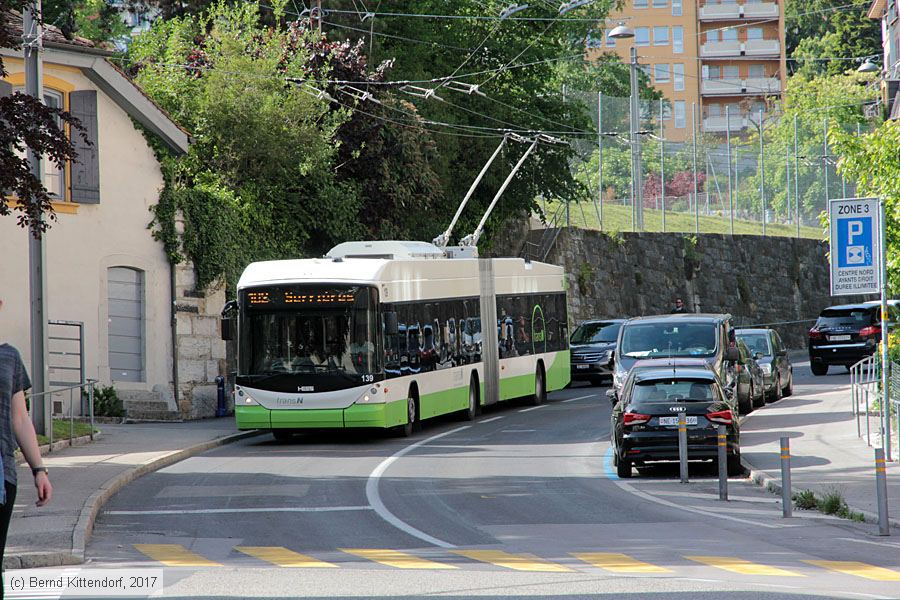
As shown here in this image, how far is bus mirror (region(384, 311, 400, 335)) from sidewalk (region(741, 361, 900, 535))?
6.09 metres

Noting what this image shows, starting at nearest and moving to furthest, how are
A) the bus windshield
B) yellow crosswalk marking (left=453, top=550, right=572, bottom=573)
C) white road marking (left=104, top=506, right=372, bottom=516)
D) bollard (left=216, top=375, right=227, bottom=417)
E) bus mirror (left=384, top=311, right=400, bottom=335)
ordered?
yellow crosswalk marking (left=453, top=550, right=572, bottom=573), white road marking (left=104, top=506, right=372, bottom=516), the bus windshield, bus mirror (left=384, top=311, right=400, bottom=335), bollard (left=216, top=375, right=227, bottom=417)

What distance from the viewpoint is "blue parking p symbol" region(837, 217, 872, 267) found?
17.1 meters

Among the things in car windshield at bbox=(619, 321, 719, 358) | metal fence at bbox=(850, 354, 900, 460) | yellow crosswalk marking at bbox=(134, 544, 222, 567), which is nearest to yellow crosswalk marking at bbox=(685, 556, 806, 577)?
yellow crosswalk marking at bbox=(134, 544, 222, 567)

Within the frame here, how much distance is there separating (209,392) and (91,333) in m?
3.49

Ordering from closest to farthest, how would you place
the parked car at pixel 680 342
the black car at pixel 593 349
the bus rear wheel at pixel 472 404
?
the parked car at pixel 680 342
the bus rear wheel at pixel 472 404
the black car at pixel 593 349

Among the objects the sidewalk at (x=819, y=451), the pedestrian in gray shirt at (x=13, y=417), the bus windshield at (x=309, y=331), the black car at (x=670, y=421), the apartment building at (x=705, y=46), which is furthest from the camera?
the apartment building at (x=705, y=46)

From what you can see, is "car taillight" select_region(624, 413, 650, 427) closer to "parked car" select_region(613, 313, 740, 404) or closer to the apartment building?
"parked car" select_region(613, 313, 740, 404)

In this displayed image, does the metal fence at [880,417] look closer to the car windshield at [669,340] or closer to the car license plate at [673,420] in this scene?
the car license plate at [673,420]

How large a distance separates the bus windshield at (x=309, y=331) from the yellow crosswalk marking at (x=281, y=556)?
432 inches

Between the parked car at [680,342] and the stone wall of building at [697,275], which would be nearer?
the parked car at [680,342]

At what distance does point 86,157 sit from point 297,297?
652 centimetres

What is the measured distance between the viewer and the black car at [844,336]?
39.4m

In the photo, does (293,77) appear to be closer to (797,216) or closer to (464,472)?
(464,472)

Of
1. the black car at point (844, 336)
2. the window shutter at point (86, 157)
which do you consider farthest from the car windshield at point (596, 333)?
the window shutter at point (86, 157)
